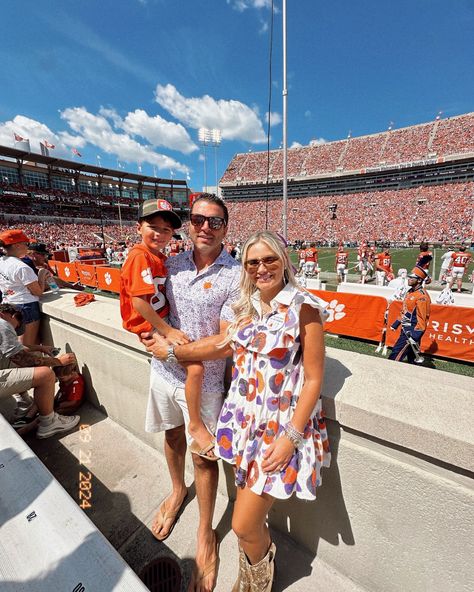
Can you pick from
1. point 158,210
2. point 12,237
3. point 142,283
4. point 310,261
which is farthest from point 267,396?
point 310,261

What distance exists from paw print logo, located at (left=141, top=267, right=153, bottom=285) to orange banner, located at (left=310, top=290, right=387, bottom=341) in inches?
239

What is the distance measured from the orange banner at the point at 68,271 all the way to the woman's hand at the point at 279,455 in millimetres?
16219

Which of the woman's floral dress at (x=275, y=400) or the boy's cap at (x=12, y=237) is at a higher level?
the boy's cap at (x=12, y=237)

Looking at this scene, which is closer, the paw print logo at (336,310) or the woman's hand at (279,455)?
the woman's hand at (279,455)

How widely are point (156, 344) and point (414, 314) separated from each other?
16.4 feet

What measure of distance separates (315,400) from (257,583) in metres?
1.18

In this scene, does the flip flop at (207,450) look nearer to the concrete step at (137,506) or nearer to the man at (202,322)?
the man at (202,322)

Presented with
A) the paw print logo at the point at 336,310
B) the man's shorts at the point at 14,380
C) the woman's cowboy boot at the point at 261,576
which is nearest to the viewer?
the woman's cowboy boot at the point at 261,576

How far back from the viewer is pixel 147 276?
5.35ft

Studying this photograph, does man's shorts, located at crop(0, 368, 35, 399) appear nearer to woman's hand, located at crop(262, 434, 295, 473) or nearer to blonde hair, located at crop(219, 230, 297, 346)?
blonde hair, located at crop(219, 230, 297, 346)

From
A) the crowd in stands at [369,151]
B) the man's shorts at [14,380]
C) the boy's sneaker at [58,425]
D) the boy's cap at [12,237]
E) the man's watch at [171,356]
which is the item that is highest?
the crowd in stands at [369,151]

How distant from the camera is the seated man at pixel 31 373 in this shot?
260 cm

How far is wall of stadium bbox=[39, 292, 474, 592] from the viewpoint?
1.20 m

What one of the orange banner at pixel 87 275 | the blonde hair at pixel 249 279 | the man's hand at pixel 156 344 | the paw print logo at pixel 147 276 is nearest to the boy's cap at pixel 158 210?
the paw print logo at pixel 147 276
